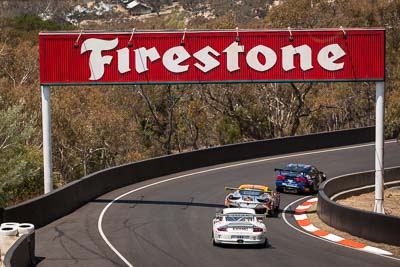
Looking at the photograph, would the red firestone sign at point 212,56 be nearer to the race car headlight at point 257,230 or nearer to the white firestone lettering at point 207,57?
the white firestone lettering at point 207,57

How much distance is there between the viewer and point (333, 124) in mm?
88188

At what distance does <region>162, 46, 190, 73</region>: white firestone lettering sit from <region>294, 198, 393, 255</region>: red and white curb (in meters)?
7.63

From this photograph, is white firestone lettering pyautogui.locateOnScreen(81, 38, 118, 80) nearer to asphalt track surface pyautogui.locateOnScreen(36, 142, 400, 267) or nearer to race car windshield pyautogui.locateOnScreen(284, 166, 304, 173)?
asphalt track surface pyautogui.locateOnScreen(36, 142, 400, 267)

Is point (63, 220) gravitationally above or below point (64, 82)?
below

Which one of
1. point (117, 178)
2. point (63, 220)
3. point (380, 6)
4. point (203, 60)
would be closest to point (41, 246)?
point (63, 220)

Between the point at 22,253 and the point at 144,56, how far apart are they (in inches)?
522

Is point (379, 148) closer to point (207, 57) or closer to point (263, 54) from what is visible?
point (263, 54)

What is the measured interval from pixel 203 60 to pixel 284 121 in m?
43.7

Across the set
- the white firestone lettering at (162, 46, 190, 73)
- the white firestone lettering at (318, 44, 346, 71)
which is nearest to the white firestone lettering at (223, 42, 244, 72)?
the white firestone lettering at (162, 46, 190, 73)

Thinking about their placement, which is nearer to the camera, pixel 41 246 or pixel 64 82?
pixel 41 246

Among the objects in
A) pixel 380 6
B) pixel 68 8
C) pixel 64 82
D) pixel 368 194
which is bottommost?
pixel 368 194

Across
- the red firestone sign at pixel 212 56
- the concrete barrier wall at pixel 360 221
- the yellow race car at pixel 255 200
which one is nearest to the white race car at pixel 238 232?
the concrete barrier wall at pixel 360 221

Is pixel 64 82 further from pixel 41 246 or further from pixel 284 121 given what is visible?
pixel 284 121

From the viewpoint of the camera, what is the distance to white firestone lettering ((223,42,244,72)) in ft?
99.2
